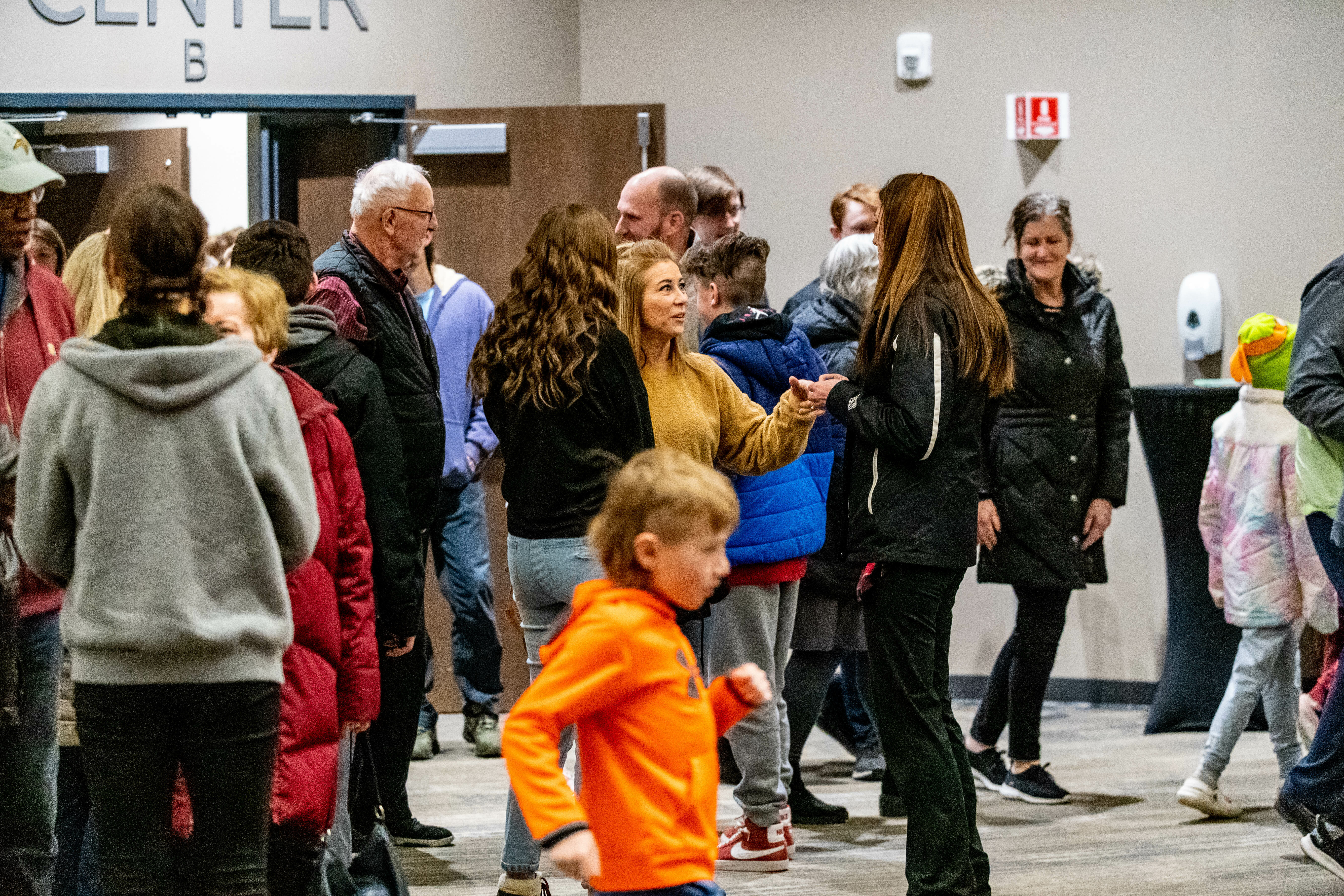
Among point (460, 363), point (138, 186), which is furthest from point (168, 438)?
point (460, 363)

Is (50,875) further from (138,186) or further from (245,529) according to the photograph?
(138,186)

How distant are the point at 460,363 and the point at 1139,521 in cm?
261

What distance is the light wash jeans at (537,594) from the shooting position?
9.87 ft

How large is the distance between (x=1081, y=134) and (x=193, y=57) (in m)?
3.23

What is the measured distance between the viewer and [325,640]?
8.91 feet

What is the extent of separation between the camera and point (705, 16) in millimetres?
5938

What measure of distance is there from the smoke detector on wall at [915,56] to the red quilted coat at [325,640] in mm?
3606

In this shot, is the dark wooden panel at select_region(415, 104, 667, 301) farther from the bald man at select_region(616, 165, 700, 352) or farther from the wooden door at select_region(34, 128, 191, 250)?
the bald man at select_region(616, 165, 700, 352)

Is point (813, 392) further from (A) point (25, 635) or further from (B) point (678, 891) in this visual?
(A) point (25, 635)

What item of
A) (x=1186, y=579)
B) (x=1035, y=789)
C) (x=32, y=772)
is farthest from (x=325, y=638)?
(x=1186, y=579)

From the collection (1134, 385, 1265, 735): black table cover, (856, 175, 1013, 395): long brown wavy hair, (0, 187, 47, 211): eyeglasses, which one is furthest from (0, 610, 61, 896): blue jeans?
(1134, 385, 1265, 735): black table cover

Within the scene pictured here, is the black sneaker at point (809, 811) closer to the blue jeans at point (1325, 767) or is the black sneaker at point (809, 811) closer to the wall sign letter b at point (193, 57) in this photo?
the blue jeans at point (1325, 767)

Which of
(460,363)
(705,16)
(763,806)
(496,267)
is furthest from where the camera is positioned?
(705,16)

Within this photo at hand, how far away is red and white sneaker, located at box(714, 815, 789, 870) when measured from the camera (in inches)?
146
